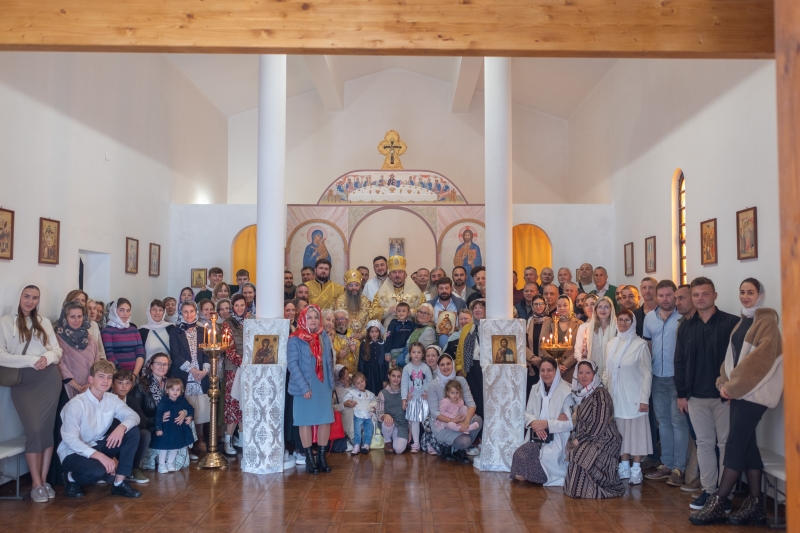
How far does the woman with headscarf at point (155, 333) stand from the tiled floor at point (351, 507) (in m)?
1.33

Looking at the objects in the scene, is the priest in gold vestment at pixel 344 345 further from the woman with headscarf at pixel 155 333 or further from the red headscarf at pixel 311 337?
the woman with headscarf at pixel 155 333

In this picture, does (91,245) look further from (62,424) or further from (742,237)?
(742,237)

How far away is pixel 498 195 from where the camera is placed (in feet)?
24.4

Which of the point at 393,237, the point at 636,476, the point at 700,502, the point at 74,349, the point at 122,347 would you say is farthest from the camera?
the point at 393,237

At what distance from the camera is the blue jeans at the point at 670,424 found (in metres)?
6.61

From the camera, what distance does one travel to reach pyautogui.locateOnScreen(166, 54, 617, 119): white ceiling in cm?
1215

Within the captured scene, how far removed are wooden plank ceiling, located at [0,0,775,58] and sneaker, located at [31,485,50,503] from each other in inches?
142

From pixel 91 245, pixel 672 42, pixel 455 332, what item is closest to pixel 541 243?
pixel 455 332

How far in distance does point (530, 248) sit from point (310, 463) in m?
7.31

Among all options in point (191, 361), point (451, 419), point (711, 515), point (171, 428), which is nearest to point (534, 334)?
point (451, 419)

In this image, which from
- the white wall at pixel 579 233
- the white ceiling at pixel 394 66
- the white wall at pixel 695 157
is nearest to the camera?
the white wall at pixel 695 157

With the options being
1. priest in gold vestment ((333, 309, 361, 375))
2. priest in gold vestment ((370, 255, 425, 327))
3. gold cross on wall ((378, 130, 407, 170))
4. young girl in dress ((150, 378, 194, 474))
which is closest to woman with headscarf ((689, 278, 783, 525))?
priest in gold vestment ((333, 309, 361, 375))

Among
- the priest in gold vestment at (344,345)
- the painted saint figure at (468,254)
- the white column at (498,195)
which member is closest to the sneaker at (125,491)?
the priest in gold vestment at (344,345)

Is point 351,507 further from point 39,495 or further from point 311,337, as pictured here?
point 39,495
